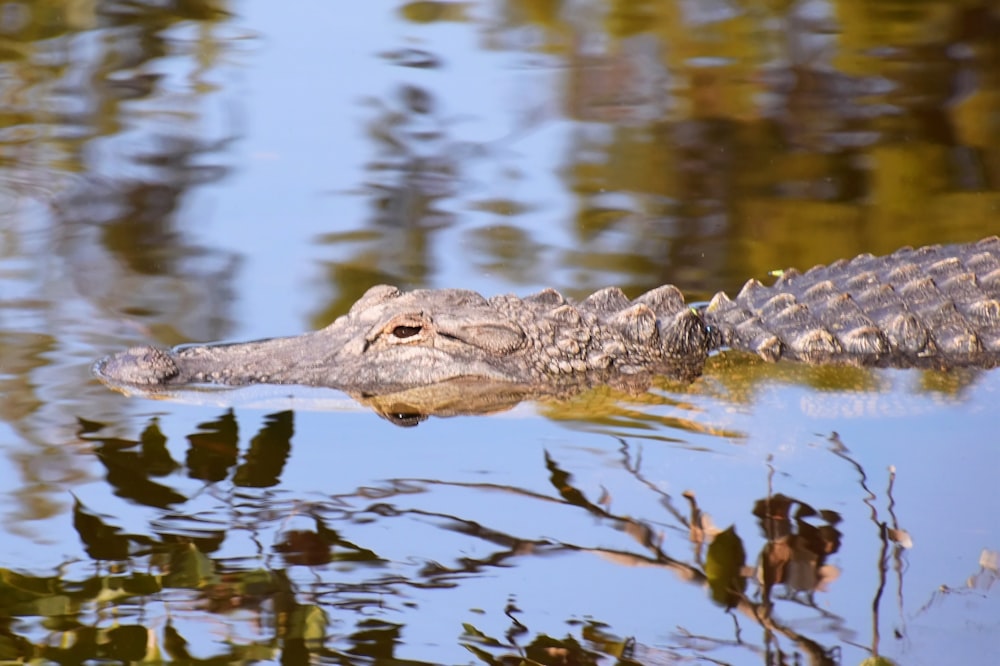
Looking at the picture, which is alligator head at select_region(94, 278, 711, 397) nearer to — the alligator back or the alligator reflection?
the alligator back

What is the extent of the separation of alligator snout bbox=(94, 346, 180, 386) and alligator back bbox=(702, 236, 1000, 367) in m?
2.18

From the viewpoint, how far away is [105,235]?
6.21 metres

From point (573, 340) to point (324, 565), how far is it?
1.69 meters

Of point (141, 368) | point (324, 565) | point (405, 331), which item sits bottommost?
point (324, 565)

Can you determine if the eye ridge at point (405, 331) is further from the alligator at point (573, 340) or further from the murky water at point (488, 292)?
the murky water at point (488, 292)

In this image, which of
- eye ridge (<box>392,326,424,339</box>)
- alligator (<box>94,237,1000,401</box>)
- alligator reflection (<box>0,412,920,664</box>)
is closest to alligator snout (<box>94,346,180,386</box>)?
alligator (<box>94,237,1000,401</box>)

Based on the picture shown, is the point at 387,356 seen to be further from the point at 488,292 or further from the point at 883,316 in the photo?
the point at 883,316

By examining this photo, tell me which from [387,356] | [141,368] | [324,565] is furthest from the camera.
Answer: [387,356]

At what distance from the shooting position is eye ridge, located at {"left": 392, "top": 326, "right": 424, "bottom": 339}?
4.63m

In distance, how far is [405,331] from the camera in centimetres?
464

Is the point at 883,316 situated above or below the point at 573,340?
above

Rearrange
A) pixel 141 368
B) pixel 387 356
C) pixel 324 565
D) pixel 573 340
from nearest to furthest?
pixel 324 565
pixel 141 368
pixel 387 356
pixel 573 340

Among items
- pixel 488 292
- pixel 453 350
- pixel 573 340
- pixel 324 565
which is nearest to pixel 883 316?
pixel 573 340

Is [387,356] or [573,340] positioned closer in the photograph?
[387,356]
